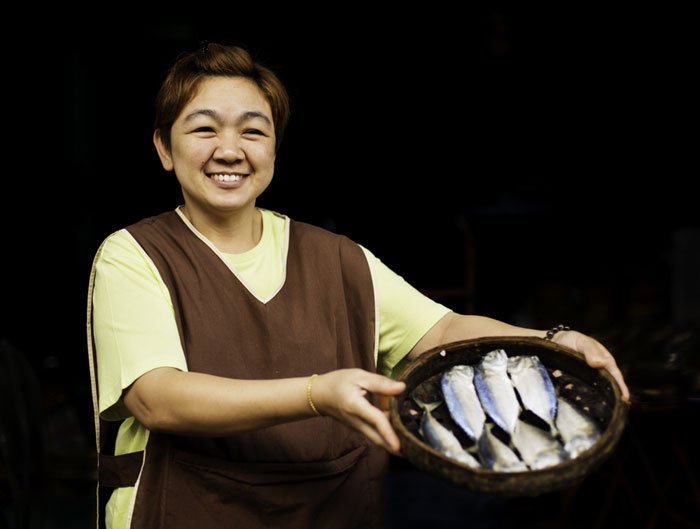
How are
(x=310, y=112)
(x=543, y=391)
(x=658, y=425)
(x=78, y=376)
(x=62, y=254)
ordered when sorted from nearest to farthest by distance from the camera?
(x=543, y=391)
(x=658, y=425)
(x=78, y=376)
(x=62, y=254)
(x=310, y=112)

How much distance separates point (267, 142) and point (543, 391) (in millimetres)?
858

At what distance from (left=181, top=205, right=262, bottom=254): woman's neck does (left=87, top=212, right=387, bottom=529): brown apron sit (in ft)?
0.13

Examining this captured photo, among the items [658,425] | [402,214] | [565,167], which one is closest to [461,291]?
[658,425]

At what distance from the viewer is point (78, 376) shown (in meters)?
6.91

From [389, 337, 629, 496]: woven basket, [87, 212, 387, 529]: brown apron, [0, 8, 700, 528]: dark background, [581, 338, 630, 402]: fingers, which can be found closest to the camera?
[389, 337, 629, 496]: woven basket

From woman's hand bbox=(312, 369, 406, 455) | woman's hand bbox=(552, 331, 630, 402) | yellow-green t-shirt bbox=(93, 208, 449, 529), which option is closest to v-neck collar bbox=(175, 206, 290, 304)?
yellow-green t-shirt bbox=(93, 208, 449, 529)

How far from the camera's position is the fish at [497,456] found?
1.64 meters

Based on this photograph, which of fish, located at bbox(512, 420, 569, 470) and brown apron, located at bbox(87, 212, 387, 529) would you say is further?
brown apron, located at bbox(87, 212, 387, 529)

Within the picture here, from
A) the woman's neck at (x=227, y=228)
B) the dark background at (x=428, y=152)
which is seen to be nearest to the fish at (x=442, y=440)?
the woman's neck at (x=227, y=228)

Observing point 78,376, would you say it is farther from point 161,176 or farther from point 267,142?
point 267,142

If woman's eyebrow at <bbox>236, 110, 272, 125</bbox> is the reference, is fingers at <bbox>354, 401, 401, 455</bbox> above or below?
below

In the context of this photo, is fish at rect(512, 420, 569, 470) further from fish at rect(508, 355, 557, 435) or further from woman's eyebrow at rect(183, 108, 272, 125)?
woman's eyebrow at rect(183, 108, 272, 125)

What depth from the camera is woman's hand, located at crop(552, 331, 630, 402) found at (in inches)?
75.5

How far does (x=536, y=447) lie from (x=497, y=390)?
0.57 feet
